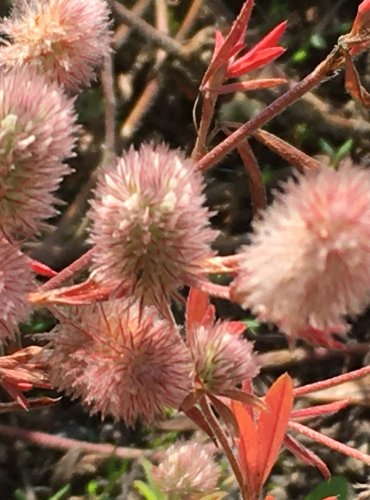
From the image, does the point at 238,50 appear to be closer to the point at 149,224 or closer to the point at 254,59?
the point at 254,59

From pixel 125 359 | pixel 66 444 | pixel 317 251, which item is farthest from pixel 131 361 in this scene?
pixel 66 444

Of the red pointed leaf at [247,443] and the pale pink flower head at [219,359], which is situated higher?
the pale pink flower head at [219,359]

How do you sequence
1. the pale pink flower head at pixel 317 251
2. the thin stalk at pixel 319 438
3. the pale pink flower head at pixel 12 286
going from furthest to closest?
the thin stalk at pixel 319 438
the pale pink flower head at pixel 12 286
the pale pink flower head at pixel 317 251

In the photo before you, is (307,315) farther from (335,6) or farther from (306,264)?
(335,6)

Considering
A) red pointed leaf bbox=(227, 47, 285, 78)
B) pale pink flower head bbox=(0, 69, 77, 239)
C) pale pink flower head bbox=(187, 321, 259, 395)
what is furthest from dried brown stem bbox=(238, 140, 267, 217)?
pale pink flower head bbox=(0, 69, 77, 239)

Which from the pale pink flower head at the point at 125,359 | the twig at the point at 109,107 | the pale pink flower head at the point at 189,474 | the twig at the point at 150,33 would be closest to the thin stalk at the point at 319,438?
the pale pink flower head at the point at 189,474

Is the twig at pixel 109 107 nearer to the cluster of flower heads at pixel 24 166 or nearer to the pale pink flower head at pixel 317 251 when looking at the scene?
the cluster of flower heads at pixel 24 166


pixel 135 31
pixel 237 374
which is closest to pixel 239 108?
pixel 135 31
